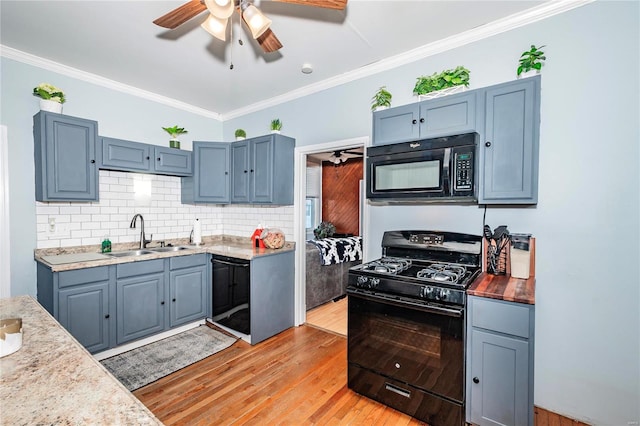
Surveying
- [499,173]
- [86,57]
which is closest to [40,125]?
[86,57]

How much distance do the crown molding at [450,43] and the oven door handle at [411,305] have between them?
2.09 m

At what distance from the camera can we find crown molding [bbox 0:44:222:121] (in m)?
2.61

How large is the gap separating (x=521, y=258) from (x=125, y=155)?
3.77 meters

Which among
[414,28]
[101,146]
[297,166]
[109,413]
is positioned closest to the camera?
[109,413]

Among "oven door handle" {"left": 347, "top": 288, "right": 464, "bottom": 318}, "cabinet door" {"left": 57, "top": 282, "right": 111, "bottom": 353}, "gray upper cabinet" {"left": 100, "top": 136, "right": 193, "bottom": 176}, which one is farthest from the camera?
"gray upper cabinet" {"left": 100, "top": 136, "right": 193, "bottom": 176}

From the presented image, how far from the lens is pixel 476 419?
1.78 meters

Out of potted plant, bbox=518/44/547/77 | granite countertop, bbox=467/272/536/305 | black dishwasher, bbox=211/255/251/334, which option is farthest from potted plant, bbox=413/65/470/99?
black dishwasher, bbox=211/255/251/334

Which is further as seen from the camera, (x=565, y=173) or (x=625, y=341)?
(x=565, y=173)

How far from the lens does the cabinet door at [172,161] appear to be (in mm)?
3387

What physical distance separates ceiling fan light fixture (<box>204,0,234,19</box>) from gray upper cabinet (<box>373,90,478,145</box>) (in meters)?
1.38

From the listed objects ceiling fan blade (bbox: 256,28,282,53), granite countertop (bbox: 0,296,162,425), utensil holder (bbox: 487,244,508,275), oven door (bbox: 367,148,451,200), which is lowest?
granite countertop (bbox: 0,296,162,425)

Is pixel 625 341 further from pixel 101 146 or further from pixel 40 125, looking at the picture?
pixel 40 125

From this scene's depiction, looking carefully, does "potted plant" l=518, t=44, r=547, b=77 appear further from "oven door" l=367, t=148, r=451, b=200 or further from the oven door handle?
the oven door handle

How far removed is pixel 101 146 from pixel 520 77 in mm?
3707
